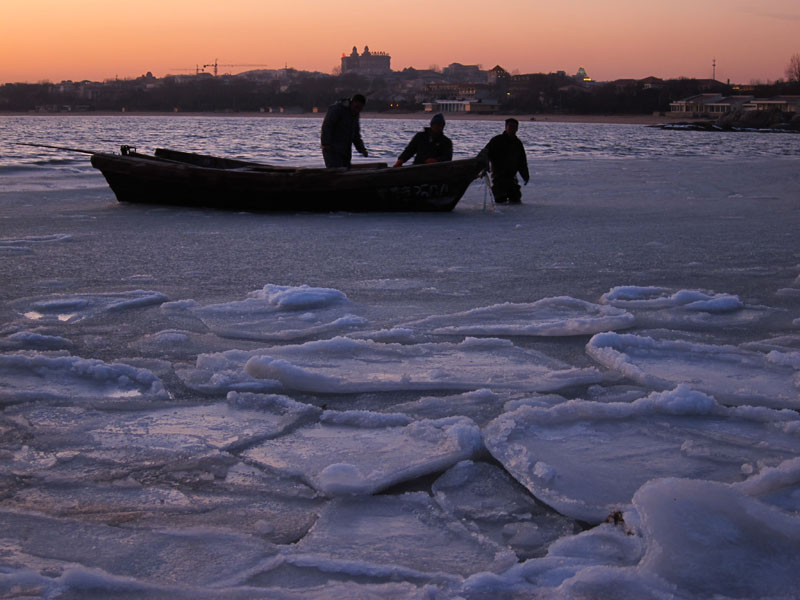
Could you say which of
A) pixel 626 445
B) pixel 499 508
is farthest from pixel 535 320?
pixel 499 508

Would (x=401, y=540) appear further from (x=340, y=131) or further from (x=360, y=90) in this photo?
(x=360, y=90)

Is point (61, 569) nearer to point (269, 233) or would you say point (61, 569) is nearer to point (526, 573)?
point (526, 573)

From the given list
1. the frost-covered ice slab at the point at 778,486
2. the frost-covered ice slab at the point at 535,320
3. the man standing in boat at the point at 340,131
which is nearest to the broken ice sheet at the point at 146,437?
the frost-covered ice slab at the point at 535,320

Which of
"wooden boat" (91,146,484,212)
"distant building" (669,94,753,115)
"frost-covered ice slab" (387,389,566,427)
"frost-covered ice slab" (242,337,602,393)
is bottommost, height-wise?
"frost-covered ice slab" (387,389,566,427)

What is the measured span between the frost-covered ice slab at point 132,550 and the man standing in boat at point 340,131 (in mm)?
8228

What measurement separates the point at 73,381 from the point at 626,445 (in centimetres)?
220

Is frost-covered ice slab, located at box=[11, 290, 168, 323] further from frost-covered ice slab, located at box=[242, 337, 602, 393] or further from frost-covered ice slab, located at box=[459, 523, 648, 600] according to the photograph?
frost-covered ice slab, located at box=[459, 523, 648, 600]

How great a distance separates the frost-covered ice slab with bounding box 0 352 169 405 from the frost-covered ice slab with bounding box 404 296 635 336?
148 cm

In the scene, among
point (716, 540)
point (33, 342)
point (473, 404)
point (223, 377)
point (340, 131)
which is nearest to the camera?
point (716, 540)

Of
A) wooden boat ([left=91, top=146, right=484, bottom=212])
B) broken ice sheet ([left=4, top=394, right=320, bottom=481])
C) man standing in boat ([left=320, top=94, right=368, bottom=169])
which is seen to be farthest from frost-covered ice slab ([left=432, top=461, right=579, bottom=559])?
man standing in boat ([left=320, top=94, right=368, bottom=169])

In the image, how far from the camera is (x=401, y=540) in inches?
84.7

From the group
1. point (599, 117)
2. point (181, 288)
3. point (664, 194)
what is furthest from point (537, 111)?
point (181, 288)

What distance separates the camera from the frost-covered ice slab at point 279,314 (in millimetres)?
4219

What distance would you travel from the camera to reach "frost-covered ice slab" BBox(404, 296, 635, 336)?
13.9ft
